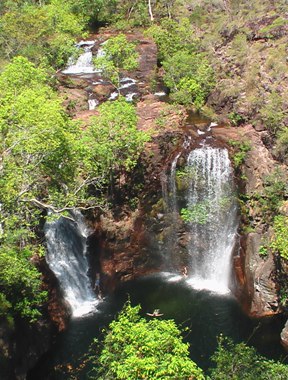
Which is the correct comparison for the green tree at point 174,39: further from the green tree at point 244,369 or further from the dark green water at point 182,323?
the green tree at point 244,369

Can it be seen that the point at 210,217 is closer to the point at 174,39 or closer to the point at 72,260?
the point at 72,260

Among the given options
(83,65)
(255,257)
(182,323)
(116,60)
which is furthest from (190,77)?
(182,323)

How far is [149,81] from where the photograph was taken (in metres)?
43.0

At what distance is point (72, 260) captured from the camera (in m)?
27.4

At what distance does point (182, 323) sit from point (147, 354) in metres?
10.2

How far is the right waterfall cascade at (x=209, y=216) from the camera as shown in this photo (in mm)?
28906


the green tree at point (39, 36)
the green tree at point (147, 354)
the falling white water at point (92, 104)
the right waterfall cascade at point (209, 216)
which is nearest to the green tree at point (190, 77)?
the falling white water at point (92, 104)

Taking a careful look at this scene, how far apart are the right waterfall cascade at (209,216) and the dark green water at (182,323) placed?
5.95 ft

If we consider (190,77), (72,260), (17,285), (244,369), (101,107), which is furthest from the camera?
(190,77)

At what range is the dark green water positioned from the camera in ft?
73.0

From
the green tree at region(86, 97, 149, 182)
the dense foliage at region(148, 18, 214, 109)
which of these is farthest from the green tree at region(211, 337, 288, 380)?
the dense foliage at region(148, 18, 214, 109)

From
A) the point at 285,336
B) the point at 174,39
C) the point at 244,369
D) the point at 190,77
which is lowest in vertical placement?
the point at 285,336

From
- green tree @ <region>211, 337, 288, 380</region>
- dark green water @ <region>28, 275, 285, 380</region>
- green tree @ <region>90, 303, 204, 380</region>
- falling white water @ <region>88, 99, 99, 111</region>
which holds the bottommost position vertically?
dark green water @ <region>28, 275, 285, 380</region>

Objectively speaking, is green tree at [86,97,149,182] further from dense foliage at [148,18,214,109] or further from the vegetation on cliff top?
dense foliage at [148,18,214,109]
